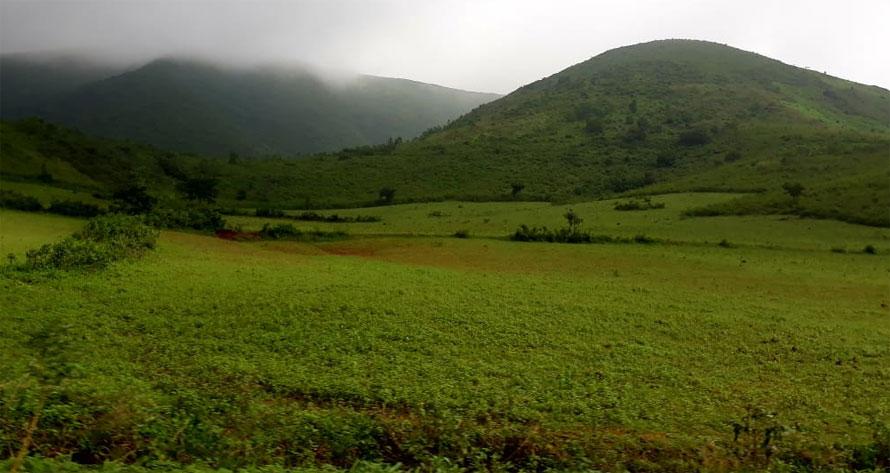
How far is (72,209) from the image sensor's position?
109 ft

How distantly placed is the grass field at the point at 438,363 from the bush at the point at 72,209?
10592 millimetres

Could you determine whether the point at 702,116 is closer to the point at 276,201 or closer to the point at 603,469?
the point at 276,201

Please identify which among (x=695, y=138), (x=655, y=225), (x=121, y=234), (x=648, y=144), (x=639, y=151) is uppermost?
(x=695, y=138)

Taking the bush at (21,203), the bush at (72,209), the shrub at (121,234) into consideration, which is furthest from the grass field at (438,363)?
the bush at (21,203)

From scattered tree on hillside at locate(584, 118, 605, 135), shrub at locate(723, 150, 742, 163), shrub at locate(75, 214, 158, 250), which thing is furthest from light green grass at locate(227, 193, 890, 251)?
scattered tree on hillside at locate(584, 118, 605, 135)

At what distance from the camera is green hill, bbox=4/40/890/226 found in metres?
54.1

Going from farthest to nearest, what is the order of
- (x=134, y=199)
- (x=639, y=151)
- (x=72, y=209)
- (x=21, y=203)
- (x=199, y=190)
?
(x=639, y=151) < (x=199, y=190) < (x=134, y=199) < (x=72, y=209) < (x=21, y=203)

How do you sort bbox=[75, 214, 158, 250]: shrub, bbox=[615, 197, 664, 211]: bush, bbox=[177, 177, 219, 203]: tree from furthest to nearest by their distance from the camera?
1. bbox=[177, 177, 219, 203]: tree
2. bbox=[615, 197, 664, 211]: bush
3. bbox=[75, 214, 158, 250]: shrub

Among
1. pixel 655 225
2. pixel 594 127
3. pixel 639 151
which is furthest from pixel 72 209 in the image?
→ pixel 594 127

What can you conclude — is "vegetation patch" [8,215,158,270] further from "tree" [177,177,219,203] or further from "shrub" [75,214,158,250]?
"tree" [177,177,219,203]

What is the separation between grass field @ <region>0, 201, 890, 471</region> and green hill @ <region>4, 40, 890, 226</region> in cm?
2397

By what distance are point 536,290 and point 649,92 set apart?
338ft

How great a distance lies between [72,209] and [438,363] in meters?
30.4

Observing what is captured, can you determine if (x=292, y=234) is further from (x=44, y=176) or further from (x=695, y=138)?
(x=695, y=138)
